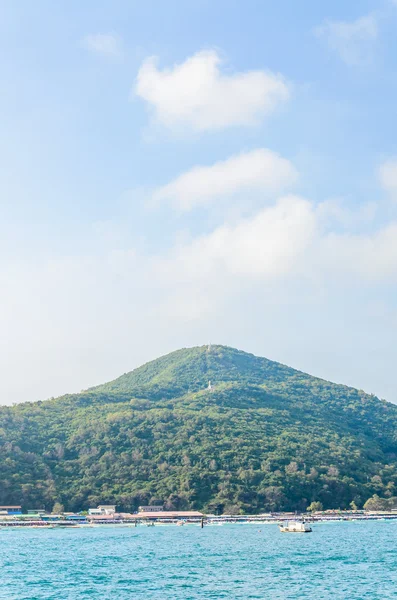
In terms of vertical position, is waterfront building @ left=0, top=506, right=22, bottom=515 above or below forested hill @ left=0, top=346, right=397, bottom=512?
below

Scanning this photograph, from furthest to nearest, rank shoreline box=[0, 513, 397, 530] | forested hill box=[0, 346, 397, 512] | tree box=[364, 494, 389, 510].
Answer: tree box=[364, 494, 389, 510] < forested hill box=[0, 346, 397, 512] < shoreline box=[0, 513, 397, 530]

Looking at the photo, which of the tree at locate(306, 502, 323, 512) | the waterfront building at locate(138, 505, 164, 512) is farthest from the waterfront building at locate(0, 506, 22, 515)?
the tree at locate(306, 502, 323, 512)

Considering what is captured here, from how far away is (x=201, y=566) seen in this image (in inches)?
2549

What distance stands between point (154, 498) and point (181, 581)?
316 feet

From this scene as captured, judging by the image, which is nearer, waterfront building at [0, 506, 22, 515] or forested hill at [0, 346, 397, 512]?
waterfront building at [0, 506, 22, 515]

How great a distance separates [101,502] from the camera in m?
148

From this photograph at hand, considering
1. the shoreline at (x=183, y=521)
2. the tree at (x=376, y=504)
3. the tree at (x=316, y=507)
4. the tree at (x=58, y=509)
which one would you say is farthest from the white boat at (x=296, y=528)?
the tree at (x=58, y=509)

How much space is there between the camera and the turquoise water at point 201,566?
50.8m

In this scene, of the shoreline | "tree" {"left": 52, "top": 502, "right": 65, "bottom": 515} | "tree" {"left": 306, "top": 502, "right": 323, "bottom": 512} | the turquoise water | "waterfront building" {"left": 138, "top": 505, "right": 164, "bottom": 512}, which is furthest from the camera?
"tree" {"left": 306, "top": 502, "right": 323, "bottom": 512}

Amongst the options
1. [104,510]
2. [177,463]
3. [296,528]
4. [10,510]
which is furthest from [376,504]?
[10,510]

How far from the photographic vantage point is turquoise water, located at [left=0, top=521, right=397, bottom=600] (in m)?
50.8

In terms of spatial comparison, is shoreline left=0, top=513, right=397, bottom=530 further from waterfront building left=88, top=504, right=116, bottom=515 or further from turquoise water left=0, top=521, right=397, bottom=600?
turquoise water left=0, top=521, right=397, bottom=600

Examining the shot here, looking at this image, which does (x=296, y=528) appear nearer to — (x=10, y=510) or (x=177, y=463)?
(x=177, y=463)

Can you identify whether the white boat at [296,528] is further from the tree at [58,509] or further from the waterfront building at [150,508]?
the tree at [58,509]
